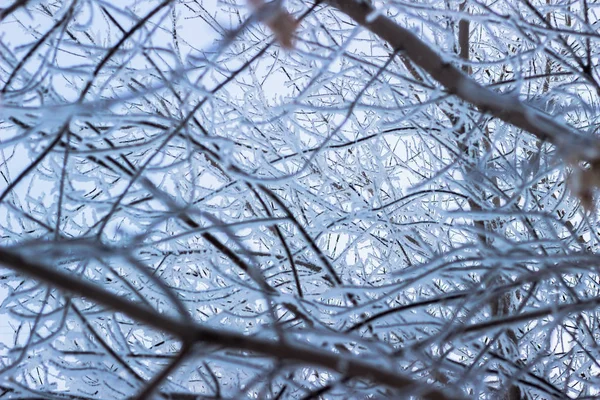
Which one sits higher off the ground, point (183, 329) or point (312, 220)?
point (312, 220)

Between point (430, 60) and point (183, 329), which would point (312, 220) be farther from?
point (183, 329)

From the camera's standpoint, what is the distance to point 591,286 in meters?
3.14

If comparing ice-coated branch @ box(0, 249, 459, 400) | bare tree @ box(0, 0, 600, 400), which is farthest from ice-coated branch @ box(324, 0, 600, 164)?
ice-coated branch @ box(0, 249, 459, 400)

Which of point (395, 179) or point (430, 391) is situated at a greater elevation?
point (395, 179)

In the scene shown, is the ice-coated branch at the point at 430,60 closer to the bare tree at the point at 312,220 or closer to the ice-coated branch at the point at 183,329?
the bare tree at the point at 312,220

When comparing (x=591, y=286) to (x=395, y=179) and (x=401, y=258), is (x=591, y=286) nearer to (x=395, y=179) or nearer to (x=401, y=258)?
(x=401, y=258)

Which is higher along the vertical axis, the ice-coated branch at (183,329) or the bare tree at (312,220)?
the bare tree at (312,220)

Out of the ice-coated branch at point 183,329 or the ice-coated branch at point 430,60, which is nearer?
the ice-coated branch at point 183,329

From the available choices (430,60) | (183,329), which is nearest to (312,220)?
(430,60)

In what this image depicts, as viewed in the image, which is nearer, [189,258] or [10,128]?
[189,258]

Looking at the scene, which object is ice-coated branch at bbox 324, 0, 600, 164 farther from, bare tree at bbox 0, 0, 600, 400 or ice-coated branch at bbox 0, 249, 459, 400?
ice-coated branch at bbox 0, 249, 459, 400

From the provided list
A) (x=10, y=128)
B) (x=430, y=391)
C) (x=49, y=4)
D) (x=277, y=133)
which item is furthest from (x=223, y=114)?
(x=430, y=391)

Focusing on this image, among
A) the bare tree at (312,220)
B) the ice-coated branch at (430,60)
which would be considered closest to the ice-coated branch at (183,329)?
the bare tree at (312,220)

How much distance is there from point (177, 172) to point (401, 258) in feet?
3.75
